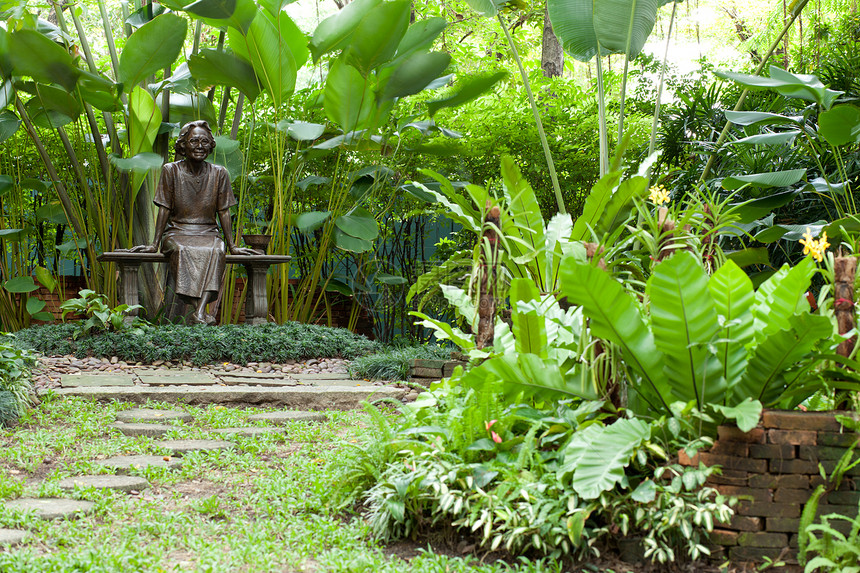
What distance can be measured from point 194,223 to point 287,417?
3.32 meters

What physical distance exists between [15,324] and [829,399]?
8493 mm

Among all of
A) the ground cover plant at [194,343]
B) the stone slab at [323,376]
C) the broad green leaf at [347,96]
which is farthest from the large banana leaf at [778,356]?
the broad green leaf at [347,96]

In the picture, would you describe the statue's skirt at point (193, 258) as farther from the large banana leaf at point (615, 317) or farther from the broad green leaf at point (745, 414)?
the broad green leaf at point (745, 414)

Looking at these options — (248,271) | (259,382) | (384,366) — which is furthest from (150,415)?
(248,271)

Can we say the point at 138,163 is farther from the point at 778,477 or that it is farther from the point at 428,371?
the point at 778,477

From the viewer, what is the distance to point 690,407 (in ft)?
7.88

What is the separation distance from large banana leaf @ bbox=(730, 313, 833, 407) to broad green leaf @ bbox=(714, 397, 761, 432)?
197 millimetres

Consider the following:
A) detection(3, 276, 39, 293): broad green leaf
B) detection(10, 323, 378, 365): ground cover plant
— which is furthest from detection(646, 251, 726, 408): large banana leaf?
detection(3, 276, 39, 293): broad green leaf

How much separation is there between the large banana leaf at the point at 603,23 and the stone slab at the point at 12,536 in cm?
484

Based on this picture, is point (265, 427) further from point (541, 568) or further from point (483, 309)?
point (541, 568)

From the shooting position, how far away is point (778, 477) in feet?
7.68

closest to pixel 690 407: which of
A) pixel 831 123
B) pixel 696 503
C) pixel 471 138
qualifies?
pixel 696 503

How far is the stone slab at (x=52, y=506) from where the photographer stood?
8.84ft

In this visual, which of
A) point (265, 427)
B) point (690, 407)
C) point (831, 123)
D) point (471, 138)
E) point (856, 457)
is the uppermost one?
point (471, 138)
